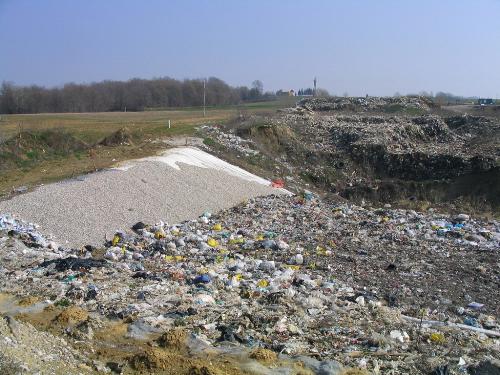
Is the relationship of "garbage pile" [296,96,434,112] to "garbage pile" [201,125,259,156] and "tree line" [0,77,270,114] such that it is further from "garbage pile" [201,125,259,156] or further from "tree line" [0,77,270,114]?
"tree line" [0,77,270,114]

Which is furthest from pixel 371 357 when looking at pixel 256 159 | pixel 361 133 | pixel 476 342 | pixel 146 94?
pixel 146 94

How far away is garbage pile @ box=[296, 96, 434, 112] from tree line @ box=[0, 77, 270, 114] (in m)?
27.0

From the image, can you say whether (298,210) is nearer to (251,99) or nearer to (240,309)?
(240,309)

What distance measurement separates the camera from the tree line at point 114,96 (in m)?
56.6

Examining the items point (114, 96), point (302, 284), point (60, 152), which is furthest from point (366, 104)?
point (114, 96)

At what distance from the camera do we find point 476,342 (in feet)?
22.7

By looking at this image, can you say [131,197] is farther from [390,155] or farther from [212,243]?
[390,155]

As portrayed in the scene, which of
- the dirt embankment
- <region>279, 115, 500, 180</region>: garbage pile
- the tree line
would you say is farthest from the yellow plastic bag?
the tree line

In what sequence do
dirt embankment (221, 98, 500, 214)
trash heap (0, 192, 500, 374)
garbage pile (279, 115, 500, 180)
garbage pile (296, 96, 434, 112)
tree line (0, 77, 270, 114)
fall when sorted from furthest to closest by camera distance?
tree line (0, 77, 270, 114) → garbage pile (296, 96, 434, 112) → garbage pile (279, 115, 500, 180) → dirt embankment (221, 98, 500, 214) → trash heap (0, 192, 500, 374)

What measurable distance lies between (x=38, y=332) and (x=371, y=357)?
3.77 metres

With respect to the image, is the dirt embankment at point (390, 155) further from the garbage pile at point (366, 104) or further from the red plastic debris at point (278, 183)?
the garbage pile at point (366, 104)

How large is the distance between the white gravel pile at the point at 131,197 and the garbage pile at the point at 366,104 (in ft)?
62.0

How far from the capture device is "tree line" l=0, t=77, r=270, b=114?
56.6m

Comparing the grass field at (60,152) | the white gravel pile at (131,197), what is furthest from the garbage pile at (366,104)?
the white gravel pile at (131,197)
